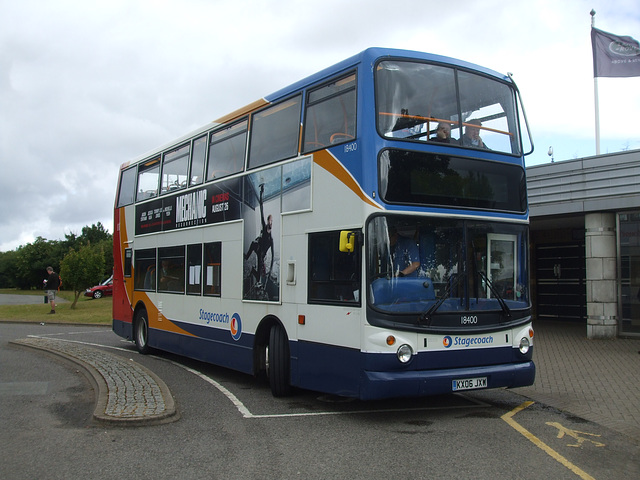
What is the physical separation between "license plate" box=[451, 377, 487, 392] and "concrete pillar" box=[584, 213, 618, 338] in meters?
9.18

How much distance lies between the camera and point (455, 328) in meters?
7.45

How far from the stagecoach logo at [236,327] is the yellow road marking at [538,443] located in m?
4.27

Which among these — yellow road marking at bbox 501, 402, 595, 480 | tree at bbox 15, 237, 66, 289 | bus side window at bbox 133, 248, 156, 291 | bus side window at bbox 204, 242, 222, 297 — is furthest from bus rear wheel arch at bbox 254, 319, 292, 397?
tree at bbox 15, 237, 66, 289

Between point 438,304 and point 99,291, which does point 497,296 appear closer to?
point 438,304

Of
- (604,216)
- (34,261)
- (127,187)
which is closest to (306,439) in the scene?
(127,187)

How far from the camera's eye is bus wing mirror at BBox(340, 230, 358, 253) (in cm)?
735

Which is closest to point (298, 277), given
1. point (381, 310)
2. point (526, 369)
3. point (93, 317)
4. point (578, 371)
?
point (381, 310)

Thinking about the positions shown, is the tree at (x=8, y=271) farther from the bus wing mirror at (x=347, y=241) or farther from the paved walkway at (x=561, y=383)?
the bus wing mirror at (x=347, y=241)

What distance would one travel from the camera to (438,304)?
7383 mm

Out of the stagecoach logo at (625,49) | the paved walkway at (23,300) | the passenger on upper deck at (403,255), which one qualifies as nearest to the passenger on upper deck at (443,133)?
the passenger on upper deck at (403,255)

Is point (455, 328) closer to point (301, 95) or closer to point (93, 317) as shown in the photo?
point (301, 95)

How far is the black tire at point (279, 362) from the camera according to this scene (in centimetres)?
890

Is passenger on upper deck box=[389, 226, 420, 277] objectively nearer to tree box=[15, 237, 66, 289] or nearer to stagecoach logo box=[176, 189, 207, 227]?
stagecoach logo box=[176, 189, 207, 227]

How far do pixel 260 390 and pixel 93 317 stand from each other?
1880 centimetres
